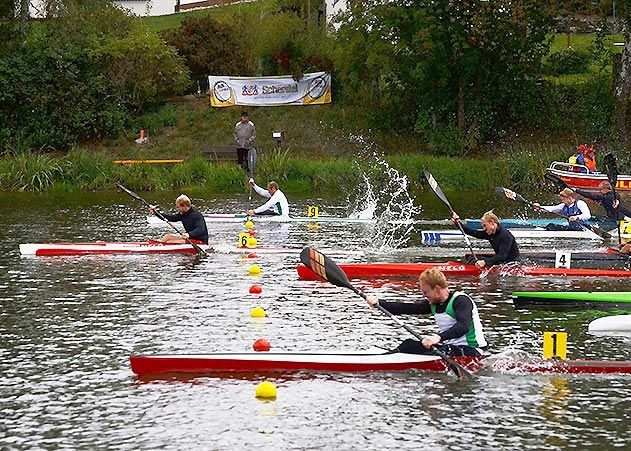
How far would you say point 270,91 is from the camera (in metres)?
44.9

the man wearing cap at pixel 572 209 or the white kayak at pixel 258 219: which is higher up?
the man wearing cap at pixel 572 209

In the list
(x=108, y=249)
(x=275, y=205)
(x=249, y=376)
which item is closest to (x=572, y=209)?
(x=275, y=205)

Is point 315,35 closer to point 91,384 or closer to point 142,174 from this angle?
point 142,174

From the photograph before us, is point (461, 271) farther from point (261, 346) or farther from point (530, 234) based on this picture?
point (261, 346)

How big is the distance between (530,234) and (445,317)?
40.4 ft

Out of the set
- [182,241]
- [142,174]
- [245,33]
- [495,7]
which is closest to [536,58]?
[495,7]

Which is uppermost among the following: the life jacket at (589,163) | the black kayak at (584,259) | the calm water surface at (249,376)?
the life jacket at (589,163)

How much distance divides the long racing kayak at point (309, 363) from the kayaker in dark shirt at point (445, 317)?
15cm

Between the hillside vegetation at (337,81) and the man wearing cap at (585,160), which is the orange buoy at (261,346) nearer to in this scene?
the man wearing cap at (585,160)

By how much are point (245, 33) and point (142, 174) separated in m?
13.0

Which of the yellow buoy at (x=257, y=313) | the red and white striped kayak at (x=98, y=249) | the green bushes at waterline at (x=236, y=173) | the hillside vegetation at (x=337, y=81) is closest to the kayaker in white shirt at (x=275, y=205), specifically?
the red and white striped kayak at (x=98, y=249)

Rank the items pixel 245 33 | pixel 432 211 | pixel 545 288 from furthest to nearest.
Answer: pixel 245 33, pixel 432 211, pixel 545 288

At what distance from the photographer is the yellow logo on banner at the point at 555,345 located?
12.7m

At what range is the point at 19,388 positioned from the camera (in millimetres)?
12117
